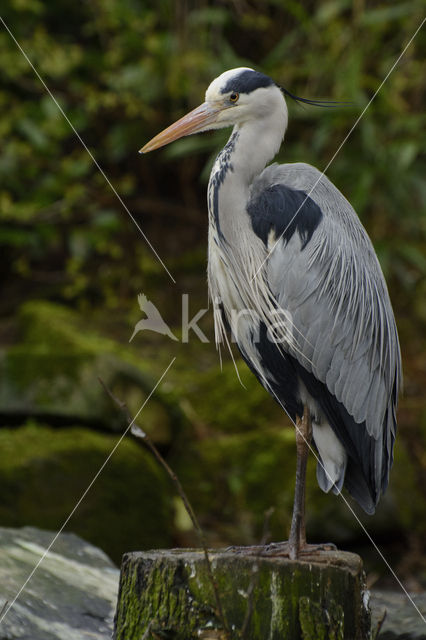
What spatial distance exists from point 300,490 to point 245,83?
1.68 metres

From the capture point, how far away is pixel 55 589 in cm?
337

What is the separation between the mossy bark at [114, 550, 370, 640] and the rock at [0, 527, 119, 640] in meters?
0.47

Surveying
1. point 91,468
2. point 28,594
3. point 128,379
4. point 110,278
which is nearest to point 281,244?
point 28,594

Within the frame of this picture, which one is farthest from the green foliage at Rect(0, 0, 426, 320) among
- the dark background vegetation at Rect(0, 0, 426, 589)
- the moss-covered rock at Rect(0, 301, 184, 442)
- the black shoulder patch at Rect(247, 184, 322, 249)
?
the black shoulder patch at Rect(247, 184, 322, 249)

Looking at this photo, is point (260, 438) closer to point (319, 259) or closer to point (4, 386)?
point (4, 386)

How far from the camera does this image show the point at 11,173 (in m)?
8.01

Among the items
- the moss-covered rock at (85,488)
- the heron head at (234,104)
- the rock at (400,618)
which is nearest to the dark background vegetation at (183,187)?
the moss-covered rock at (85,488)

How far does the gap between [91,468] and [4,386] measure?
1.02 meters

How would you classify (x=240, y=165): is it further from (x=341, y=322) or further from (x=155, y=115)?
(x=155, y=115)

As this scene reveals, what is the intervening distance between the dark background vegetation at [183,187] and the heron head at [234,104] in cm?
273

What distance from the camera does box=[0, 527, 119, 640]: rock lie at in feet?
9.98

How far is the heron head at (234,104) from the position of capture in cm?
328

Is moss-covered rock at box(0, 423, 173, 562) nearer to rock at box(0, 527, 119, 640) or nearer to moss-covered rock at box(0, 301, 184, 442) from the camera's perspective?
moss-covered rock at box(0, 301, 184, 442)

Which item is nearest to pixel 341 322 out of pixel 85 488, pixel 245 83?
pixel 245 83
